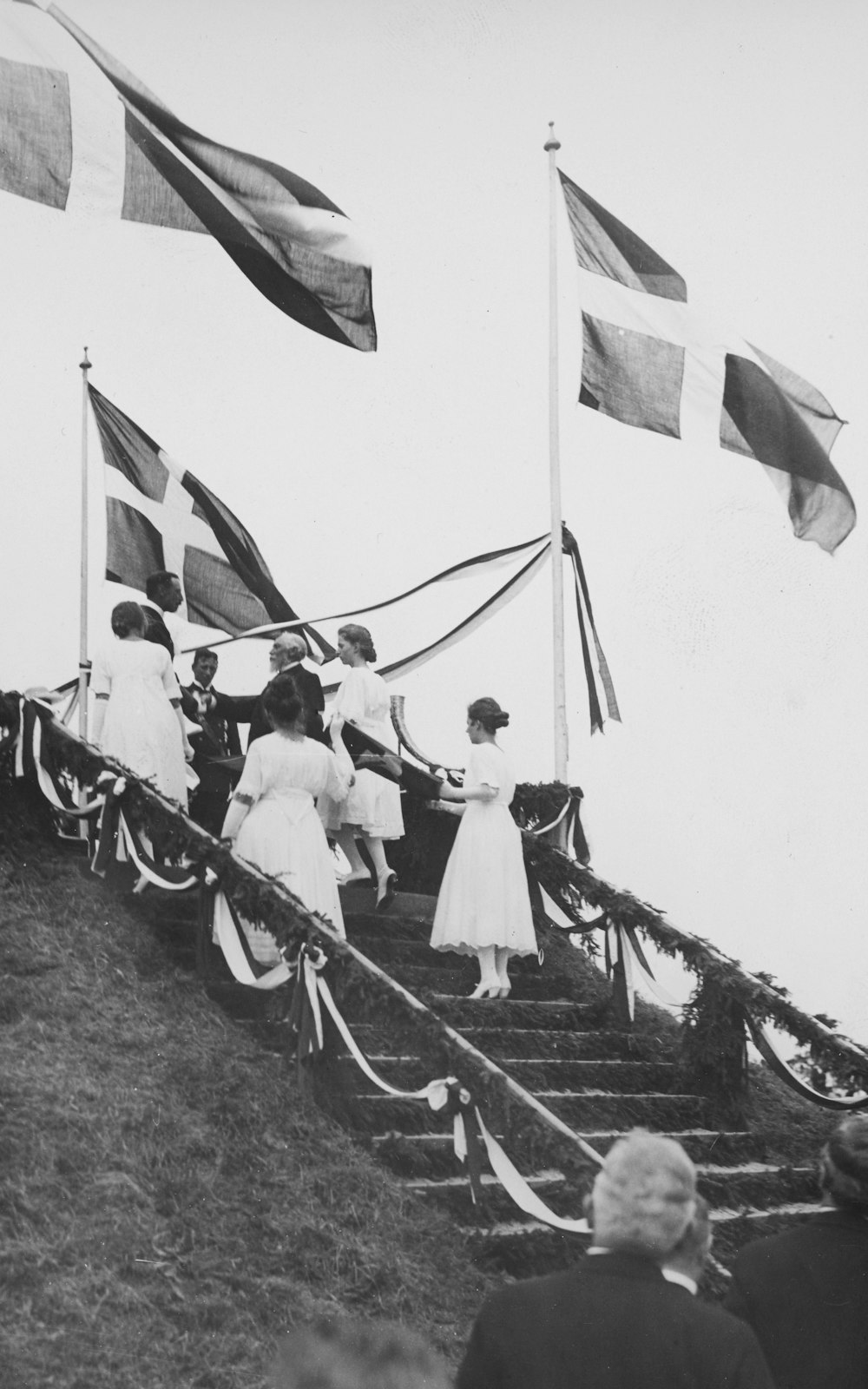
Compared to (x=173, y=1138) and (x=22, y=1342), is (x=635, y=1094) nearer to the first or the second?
(x=173, y=1138)

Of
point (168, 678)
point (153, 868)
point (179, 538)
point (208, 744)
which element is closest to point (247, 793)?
point (153, 868)

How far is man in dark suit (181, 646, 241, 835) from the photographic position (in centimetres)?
1284

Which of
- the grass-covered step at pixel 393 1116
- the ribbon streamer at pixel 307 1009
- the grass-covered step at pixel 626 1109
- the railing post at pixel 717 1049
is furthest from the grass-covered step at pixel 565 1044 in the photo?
the ribbon streamer at pixel 307 1009

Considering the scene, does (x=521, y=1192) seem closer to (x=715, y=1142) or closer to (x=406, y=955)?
(x=715, y=1142)

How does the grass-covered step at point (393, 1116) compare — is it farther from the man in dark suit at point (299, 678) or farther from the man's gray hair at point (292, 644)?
the man's gray hair at point (292, 644)

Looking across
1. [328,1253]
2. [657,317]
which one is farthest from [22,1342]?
[657,317]

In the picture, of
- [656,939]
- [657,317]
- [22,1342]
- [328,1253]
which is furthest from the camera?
[657,317]

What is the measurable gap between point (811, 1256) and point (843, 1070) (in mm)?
5819

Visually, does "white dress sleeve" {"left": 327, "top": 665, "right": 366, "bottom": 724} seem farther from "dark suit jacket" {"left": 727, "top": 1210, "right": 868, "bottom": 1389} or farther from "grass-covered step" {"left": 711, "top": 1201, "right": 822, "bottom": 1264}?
"dark suit jacket" {"left": 727, "top": 1210, "right": 868, "bottom": 1389}

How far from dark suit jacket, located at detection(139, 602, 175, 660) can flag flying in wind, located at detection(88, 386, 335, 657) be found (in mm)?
2056

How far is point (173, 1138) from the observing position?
287 inches

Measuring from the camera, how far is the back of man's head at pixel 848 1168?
3.94 meters

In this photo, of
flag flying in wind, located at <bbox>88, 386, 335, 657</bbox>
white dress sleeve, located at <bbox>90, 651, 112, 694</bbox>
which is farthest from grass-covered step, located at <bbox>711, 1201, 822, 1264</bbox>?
flag flying in wind, located at <bbox>88, 386, 335, 657</bbox>

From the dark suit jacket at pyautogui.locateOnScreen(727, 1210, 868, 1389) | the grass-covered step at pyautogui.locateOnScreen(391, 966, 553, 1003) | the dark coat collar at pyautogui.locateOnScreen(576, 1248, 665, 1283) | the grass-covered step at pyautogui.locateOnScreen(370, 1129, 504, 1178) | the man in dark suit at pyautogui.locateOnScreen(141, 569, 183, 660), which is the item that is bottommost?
the grass-covered step at pyautogui.locateOnScreen(370, 1129, 504, 1178)
